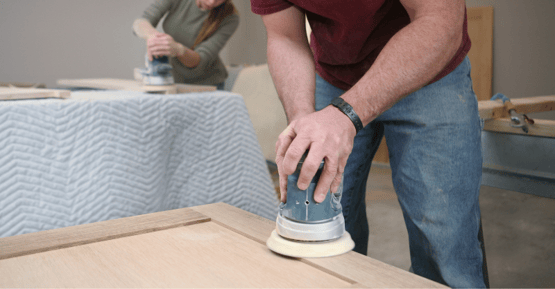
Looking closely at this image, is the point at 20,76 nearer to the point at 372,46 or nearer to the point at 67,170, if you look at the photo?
the point at 67,170

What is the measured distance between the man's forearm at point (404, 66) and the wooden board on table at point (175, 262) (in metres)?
0.24

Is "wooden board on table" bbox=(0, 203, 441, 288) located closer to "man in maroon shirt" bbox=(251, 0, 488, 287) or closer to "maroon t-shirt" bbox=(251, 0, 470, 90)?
"man in maroon shirt" bbox=(251, 0, 488, 287)

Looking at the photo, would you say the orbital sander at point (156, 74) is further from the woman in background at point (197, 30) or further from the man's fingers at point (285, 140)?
the man's fingers at point (285, 140)

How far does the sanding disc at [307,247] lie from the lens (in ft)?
1.93

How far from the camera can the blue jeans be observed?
0.85 meters

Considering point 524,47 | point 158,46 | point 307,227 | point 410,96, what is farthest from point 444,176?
point 524,47

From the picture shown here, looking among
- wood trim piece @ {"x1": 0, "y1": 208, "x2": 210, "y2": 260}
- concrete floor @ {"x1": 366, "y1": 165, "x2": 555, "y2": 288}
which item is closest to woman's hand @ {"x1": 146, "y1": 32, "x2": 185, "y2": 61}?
wood trim piece @ {"x1": 0, "y1": 208, "x2": 210, "y2": 260}

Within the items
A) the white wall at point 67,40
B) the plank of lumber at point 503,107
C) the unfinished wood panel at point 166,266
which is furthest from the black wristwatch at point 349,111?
the white wall at point 67,40

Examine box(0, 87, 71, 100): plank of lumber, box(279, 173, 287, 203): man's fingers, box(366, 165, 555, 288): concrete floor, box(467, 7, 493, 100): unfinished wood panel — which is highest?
box(0, 87, 71, 100): plank of lumber

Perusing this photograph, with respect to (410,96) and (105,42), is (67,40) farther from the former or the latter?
(410,96)

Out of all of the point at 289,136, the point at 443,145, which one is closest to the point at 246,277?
the point at 289,136

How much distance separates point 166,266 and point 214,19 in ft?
5.39

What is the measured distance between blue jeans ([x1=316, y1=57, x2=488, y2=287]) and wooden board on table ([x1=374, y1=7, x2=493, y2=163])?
2788 mm

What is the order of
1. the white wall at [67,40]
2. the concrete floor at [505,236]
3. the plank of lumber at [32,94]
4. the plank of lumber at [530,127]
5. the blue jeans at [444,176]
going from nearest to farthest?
the blue jeans at [444,176] → the plank of lumber at [32,94] → the plank of lumber at [530,127] → the concrete floor at [505,236] → the white wall at [67,40]
